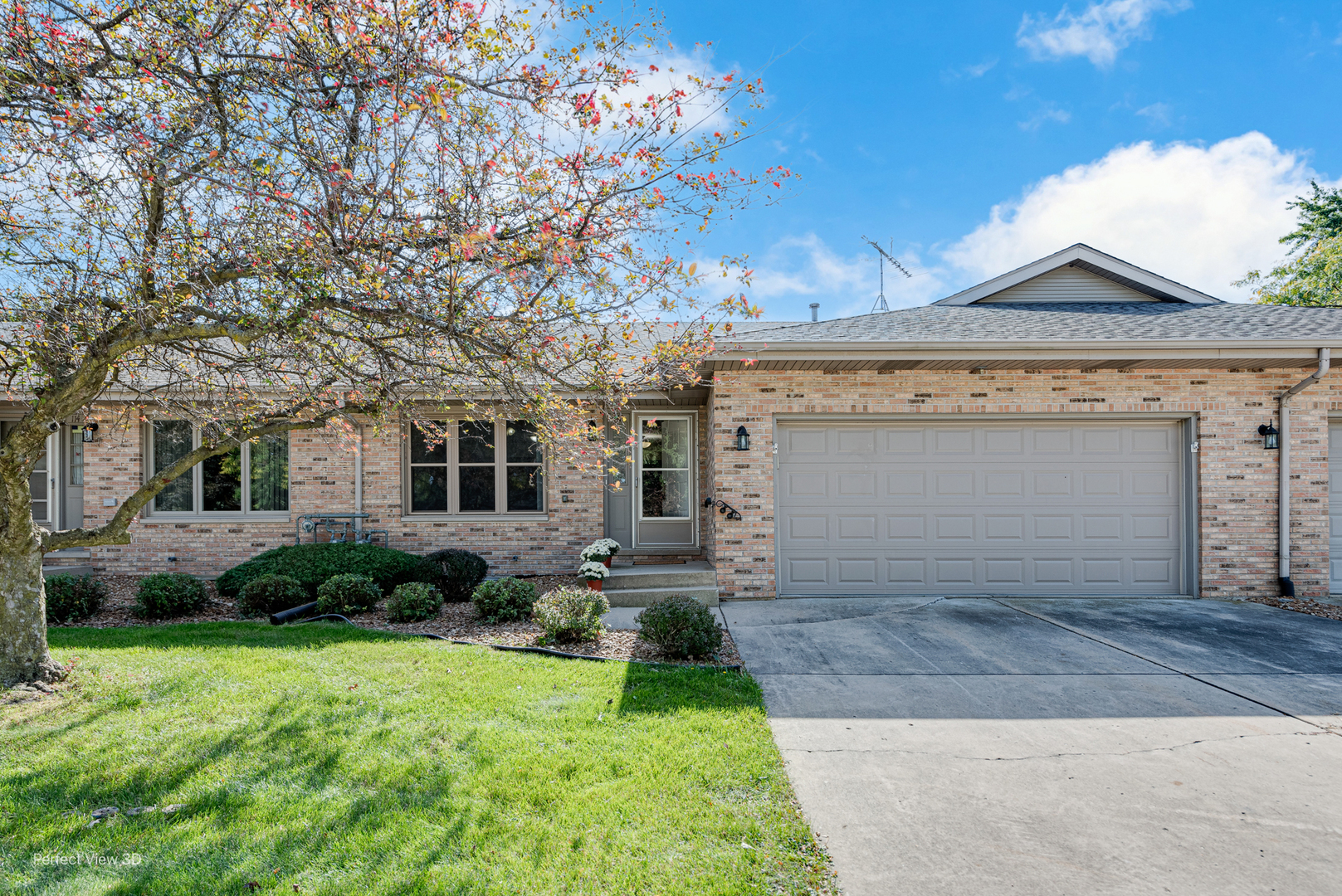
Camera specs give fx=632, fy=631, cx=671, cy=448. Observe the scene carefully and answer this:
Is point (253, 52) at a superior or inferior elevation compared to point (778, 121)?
superior

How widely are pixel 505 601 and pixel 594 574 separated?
1.41 meters

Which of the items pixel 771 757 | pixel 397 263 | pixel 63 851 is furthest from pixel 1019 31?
pixel 63 851

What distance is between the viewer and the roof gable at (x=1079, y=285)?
10234 millimetres

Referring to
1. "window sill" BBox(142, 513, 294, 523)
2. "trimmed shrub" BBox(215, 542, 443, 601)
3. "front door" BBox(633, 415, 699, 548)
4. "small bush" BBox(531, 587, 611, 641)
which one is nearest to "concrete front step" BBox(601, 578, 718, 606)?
"small bush" BBox(531, 587, 611, 641)

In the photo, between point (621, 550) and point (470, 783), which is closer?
point (470, 783)

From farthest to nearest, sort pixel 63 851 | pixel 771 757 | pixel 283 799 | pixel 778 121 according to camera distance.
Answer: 1. pixel 778 121
2. pixel 771 757
3. pixel 283 799
4. pixel 63 851

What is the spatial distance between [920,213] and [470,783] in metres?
12.5

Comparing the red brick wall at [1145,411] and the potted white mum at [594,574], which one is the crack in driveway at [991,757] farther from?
the potted white mum at [594,574]

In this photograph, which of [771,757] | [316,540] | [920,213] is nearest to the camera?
[771,757]

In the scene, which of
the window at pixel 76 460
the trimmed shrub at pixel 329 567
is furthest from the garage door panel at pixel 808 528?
the window at pixel 76 460

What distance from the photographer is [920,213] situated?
40.3ft

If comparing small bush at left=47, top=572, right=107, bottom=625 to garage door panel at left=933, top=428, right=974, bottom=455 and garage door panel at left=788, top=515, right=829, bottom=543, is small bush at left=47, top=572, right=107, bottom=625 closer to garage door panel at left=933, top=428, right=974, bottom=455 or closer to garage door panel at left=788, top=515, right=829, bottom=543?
garage door panel at left=788, top=515, right=829, bottom=543

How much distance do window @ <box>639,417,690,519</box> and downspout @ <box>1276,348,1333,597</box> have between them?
7.71 metres

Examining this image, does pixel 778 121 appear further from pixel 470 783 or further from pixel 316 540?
pixel 316 540
